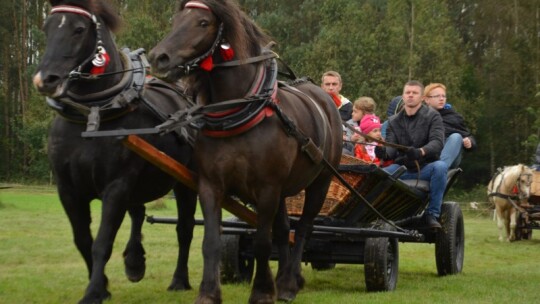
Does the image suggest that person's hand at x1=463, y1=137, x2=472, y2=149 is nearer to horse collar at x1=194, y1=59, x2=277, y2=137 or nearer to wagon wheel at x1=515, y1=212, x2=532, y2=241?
horse collar at x1=194, y1=59, x2=277, y2=137

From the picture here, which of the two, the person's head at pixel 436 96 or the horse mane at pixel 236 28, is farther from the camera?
the person's head at pixel 436 96

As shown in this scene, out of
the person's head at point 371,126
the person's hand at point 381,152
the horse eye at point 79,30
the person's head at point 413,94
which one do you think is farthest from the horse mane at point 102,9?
the person's head at point 371,126

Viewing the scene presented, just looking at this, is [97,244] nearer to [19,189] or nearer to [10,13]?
[19,189]

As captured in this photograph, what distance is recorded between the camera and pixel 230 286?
7.74 m

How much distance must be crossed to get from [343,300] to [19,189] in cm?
2945

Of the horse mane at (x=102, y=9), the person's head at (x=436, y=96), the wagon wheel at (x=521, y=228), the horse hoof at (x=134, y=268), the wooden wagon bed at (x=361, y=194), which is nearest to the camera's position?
the horse mane at (x=102, y=9)

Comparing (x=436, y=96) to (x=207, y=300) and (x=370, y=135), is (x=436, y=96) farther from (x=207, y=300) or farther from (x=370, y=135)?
(x=207, y=300)

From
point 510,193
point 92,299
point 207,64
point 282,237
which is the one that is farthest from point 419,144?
point 510,193

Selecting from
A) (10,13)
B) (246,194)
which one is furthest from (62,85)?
(10,13)

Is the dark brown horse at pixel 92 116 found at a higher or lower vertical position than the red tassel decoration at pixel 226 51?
lower

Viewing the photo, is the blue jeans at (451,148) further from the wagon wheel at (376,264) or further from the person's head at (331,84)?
the wagon wheel at (376,264)

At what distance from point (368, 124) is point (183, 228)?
2695 mm

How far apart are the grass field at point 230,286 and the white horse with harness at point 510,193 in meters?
1.19

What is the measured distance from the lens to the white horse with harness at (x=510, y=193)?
1656 centimetres
